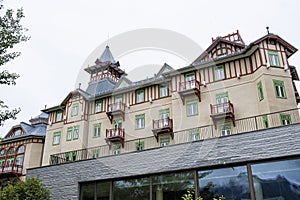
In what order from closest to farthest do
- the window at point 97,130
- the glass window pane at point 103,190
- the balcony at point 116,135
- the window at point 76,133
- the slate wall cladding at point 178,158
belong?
the slate wall cladding at point 178,158
the glass window pane at point 103,190
the balcony at point 116,135
the window at point 97,130
the window at point 76,133

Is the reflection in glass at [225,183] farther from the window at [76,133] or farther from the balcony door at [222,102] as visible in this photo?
the window at [76,133]

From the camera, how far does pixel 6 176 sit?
29.4 metres

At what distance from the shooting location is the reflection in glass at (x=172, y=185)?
13.1 m

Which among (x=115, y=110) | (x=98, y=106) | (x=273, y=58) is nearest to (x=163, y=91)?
(x=115, y=110)

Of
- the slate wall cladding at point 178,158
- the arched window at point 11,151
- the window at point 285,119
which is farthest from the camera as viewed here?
the arched window at point 11,151

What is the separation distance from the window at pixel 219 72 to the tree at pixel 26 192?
1344 cm

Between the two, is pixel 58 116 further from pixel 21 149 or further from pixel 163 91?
pixel 163 91

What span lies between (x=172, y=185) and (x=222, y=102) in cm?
907

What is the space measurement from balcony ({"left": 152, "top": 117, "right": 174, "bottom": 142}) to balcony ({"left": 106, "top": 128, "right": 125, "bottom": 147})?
2811mm

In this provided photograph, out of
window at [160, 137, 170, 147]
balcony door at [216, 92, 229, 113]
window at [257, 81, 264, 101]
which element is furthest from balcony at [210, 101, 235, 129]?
window at [160, 137, 170, 147]

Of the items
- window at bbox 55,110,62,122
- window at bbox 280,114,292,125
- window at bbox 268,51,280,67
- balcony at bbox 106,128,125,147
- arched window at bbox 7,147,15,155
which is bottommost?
window at bbox 280,114,292,125

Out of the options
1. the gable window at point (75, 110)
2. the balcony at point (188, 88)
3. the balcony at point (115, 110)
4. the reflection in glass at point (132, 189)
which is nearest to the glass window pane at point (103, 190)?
the reflection in glass at point (132, 189)

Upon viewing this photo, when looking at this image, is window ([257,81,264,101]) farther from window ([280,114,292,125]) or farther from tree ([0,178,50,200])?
tree ([0,178,50,200])

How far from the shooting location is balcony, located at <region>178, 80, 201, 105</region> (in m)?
21.2
